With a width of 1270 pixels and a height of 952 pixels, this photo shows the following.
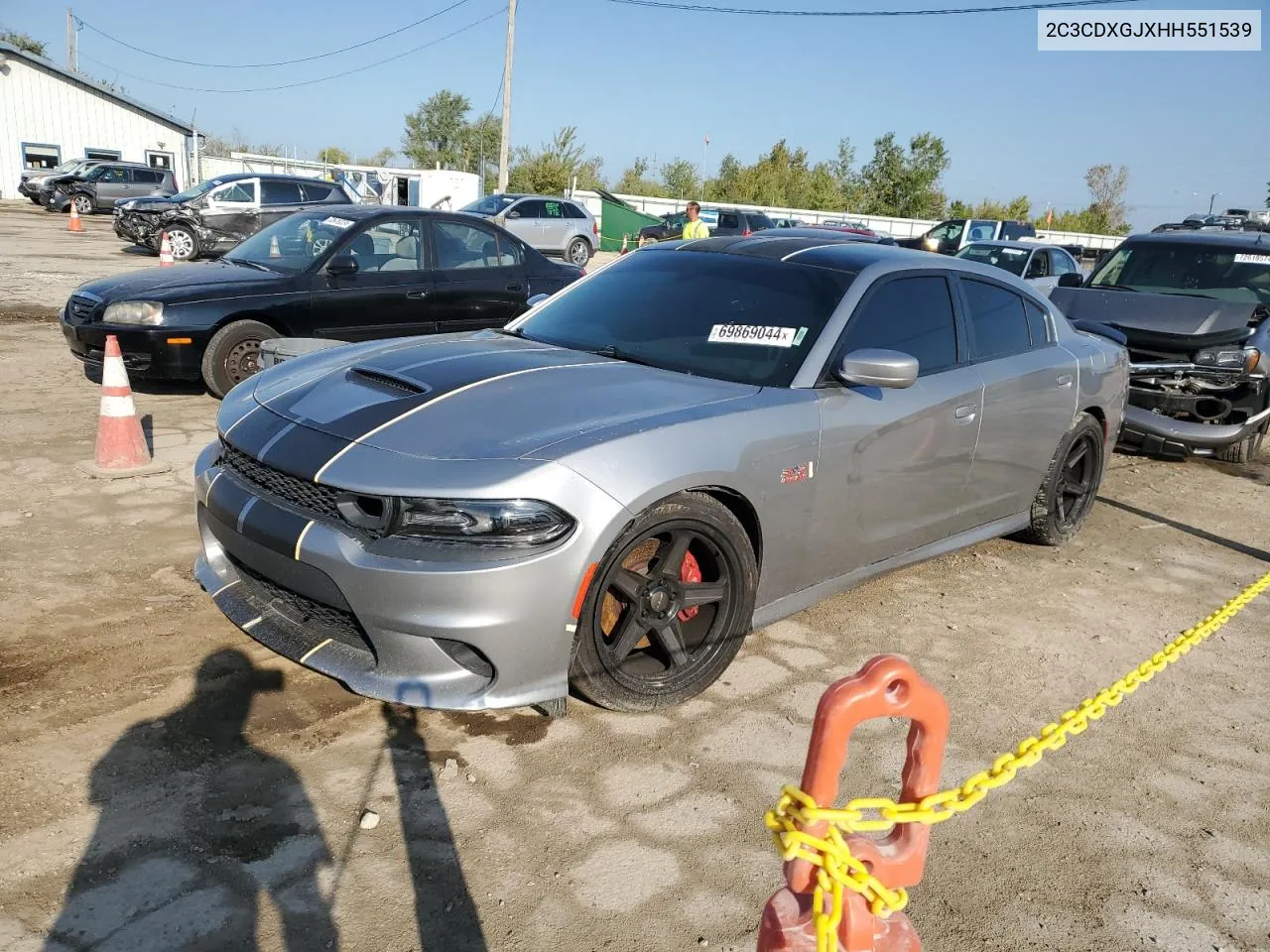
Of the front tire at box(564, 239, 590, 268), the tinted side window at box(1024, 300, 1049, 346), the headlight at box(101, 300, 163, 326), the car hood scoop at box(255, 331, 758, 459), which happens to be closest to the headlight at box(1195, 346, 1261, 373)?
the tinted side window at box(1024, 300, 1049, 346)

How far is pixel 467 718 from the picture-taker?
3258 mm

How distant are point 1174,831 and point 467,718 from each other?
2216 millimetres

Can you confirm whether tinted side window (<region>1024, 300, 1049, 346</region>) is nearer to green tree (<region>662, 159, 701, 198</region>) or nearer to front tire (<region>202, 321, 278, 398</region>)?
front tire (<region>202, 321, 278, 398</region>)

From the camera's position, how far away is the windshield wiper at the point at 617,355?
150 inches

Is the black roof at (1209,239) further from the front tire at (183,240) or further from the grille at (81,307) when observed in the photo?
the front tire at (183,240)

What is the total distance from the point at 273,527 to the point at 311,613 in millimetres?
294

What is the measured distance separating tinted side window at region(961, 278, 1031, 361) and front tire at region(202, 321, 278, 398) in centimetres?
497

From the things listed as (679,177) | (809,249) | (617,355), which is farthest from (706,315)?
(679,177)

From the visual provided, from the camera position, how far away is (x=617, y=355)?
154 inches

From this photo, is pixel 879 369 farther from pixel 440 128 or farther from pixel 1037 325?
pixel 440 128

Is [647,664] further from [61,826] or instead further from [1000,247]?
[1000,247]

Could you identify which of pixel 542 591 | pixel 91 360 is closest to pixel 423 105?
pixel 91 360

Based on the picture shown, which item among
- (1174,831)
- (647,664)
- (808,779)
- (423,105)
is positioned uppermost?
(423,105)

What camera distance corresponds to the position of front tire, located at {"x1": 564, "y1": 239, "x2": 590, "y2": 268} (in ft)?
78.3
